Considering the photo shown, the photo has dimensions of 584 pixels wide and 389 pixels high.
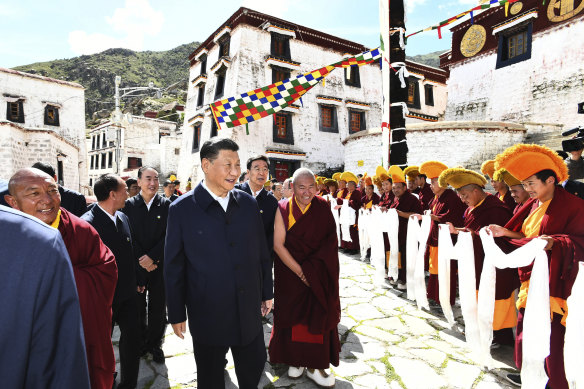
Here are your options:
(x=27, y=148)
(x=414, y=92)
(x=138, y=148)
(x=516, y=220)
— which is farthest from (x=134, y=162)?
(x=516, y=220)

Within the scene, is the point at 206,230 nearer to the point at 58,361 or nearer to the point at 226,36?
the point at 58,361

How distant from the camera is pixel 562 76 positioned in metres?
13.5

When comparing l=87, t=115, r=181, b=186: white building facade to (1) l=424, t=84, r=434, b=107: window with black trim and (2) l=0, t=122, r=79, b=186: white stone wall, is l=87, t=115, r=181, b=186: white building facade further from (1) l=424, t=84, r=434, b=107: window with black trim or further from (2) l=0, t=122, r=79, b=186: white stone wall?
(1) l=424, t=84, r=434, b=107: window with black trim

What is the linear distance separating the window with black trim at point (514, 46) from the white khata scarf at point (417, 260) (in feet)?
50.4

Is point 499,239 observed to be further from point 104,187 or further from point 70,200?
point 70,200

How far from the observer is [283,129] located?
19.9 meters

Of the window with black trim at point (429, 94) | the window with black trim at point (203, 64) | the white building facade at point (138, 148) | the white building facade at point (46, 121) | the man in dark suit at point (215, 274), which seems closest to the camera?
the man in dark suit at point (215, 274)

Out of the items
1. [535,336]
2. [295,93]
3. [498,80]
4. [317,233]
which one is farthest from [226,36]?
[535,336]

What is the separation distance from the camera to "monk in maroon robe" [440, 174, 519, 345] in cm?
358

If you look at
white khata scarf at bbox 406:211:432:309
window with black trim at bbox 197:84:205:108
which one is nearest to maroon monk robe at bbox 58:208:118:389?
Result: white khata scarf at bbox 406:211:432:309

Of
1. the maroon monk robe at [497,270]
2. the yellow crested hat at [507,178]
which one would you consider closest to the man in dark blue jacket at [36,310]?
the maroon monk robe at [497,270]

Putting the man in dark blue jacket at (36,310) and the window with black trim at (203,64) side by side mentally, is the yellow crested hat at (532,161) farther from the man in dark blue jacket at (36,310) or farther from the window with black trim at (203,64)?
the window with black trim at (203,64)

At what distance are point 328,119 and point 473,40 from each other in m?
9.45

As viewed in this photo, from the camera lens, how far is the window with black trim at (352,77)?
21.7 m
